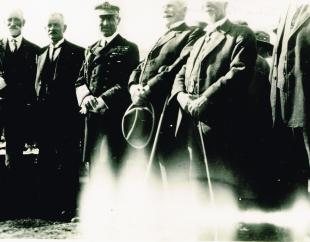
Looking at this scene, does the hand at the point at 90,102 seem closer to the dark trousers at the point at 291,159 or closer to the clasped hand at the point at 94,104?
the clasped hand at the point at 94,104

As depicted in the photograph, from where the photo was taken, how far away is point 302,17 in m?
2.46

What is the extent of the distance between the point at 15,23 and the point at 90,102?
838mm

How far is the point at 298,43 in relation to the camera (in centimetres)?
246

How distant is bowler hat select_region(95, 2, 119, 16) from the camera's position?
3.08m

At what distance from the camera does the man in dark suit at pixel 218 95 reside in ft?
8.45

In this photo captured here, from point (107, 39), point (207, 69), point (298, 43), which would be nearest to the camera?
point (298, 43)

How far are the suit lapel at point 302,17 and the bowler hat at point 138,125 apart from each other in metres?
0.98

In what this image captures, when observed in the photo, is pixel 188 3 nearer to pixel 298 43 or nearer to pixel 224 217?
pixel 298 43

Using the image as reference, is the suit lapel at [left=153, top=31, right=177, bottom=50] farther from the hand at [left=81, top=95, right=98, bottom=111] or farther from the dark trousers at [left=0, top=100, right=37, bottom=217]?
the dark trousers at [left=0, top=100, right=37, bottom=217]

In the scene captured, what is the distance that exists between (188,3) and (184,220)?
1.35 metres

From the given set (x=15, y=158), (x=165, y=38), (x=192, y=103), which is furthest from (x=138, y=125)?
(x=15, y=158)

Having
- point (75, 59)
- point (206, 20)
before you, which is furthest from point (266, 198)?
point (75, 59)

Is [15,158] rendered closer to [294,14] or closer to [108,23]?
[108,23]

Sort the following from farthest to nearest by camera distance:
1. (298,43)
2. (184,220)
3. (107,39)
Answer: (107,39)
(184,220)
(298,43)
